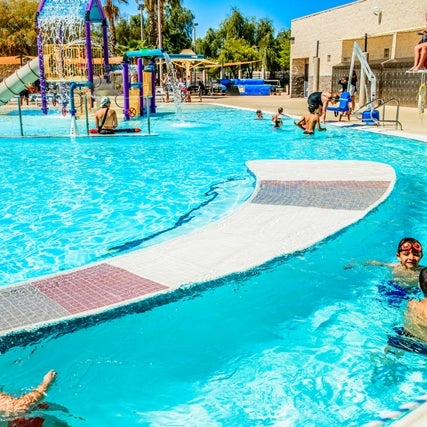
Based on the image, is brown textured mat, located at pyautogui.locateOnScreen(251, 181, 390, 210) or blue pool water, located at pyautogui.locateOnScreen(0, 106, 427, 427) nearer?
blue pool water, located at pyautogui.locateOnScreen(0, 106, 427, 427)

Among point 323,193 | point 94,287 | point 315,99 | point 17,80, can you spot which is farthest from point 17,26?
point 94,287

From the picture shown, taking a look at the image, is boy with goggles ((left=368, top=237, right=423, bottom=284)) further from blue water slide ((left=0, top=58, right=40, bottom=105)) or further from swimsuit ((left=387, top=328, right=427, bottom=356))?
blue water slide ((left=0, top=58, right=40, bottom=105))

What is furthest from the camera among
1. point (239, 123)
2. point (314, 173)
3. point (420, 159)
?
point (239, 123)

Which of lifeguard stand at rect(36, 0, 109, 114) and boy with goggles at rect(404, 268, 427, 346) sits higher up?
lifeguard stand at rect(36, 0, 109, 114)

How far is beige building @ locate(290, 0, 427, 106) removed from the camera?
23656mm

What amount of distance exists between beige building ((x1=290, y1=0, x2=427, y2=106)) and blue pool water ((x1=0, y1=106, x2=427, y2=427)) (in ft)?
59.2

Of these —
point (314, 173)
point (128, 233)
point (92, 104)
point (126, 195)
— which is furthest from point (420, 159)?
point (92, 104)

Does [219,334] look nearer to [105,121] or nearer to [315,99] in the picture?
[105,121]

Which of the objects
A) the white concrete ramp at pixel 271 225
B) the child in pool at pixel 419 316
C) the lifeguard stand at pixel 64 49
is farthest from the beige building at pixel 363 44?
the child in pool at pixel 419 316

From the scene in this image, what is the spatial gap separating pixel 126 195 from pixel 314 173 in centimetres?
316

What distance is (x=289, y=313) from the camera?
4.33 m

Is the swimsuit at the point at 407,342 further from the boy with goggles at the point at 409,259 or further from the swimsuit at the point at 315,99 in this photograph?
the swimsuit at the point at 315,99

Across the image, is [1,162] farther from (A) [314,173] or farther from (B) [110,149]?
(A) [314,173]

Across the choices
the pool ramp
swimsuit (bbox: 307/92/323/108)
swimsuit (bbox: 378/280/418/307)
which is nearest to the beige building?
swimsuit (bbox: 307/92/323/108)
